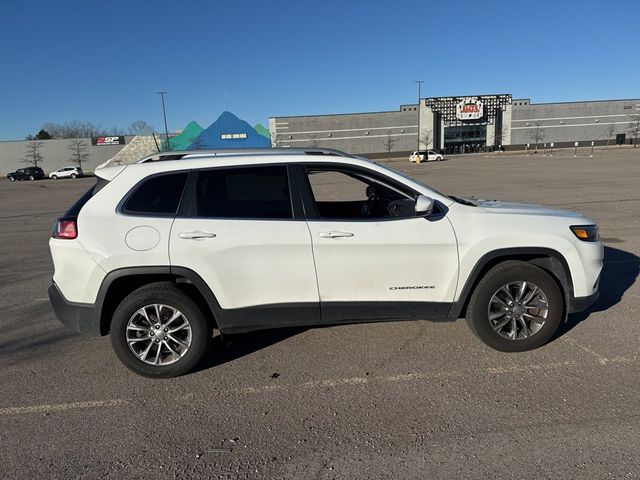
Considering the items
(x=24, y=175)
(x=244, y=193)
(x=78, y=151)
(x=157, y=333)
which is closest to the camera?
(x=157, y=333)

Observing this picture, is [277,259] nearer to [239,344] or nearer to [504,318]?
[239,344]

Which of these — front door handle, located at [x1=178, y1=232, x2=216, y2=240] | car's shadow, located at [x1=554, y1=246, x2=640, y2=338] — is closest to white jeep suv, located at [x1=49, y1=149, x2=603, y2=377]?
front door handle, located at [x1=178, y1=232, x2=216, y2=240]

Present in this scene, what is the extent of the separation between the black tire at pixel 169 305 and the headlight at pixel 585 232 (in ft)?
10.7

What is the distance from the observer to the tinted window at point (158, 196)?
11.6 ft

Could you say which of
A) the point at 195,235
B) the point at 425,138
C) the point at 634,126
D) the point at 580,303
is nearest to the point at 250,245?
the point at 195,235

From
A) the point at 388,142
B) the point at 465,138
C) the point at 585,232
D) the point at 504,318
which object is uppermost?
the point at 465,138

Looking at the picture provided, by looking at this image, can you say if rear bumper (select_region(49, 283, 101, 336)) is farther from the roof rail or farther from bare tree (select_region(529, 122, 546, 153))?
bare tree (select_region(529, 122, 546, 153))

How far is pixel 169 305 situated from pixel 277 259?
3.08 ft

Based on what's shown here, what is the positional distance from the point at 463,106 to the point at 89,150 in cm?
7095

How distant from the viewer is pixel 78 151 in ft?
252

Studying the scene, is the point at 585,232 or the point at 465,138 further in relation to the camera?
the point at 465,138

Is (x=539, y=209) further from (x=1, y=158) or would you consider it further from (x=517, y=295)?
(x=1, y=158)

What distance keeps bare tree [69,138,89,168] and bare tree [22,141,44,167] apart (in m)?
4.86

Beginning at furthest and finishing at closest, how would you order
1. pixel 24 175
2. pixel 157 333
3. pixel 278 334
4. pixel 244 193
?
pixel 24 175 → pixel 278 334 → pixel 244 193 → pixel 157 333
